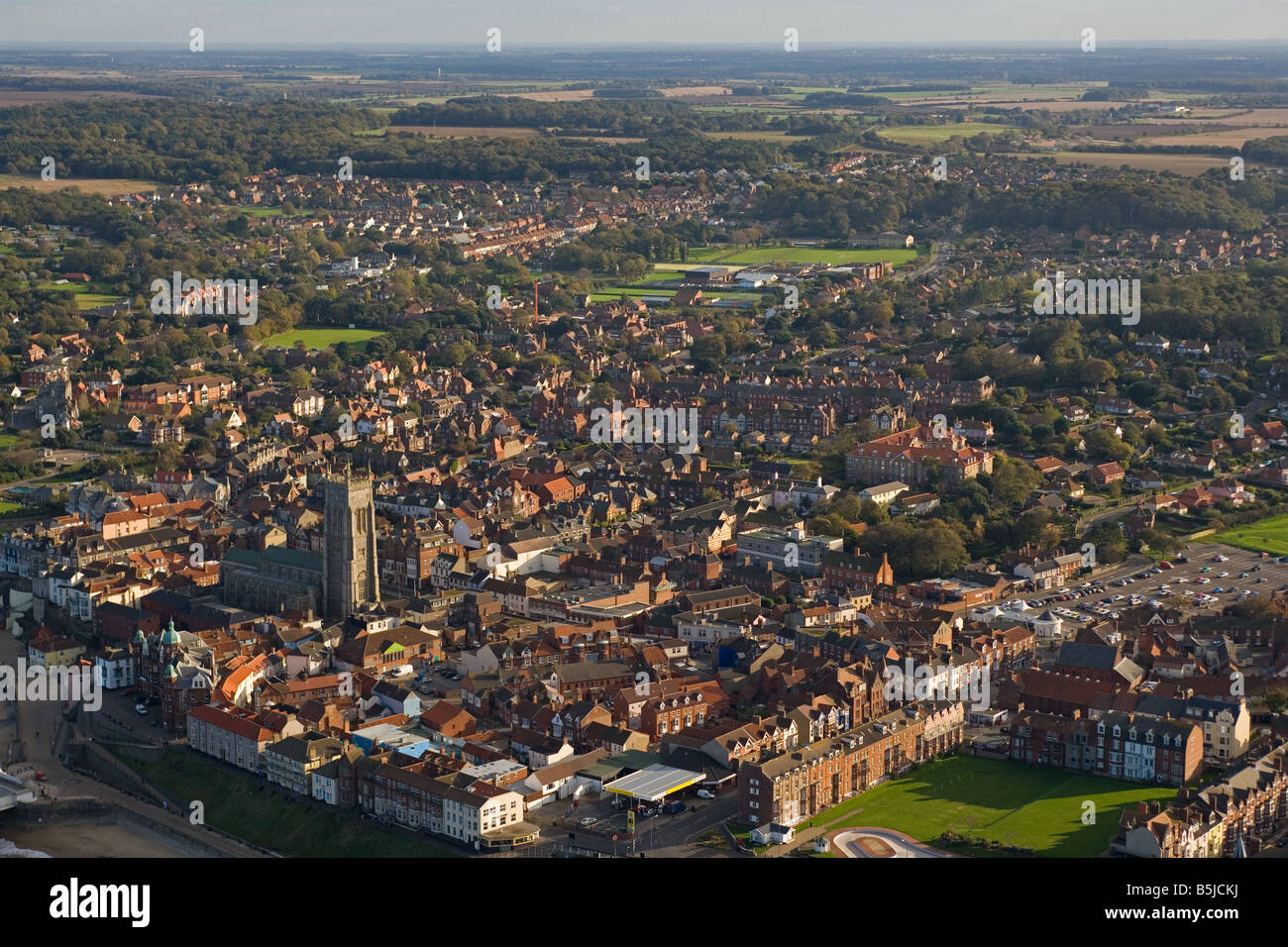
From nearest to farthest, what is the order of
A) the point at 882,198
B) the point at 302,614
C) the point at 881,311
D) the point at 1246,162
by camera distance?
the point at 302,614 → the point at 881,311 → the point at 882,198 → the point at 1246,162

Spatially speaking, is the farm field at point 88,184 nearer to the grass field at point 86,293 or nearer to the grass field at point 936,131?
the grass field at point 86,293

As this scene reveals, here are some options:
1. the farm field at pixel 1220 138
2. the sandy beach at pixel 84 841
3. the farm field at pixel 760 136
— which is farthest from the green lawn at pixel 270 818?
the farm field at pixel 760 136

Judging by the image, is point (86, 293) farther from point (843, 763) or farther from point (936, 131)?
point (936, 131)

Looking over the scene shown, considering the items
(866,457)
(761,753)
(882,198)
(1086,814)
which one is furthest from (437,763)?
(882,198)

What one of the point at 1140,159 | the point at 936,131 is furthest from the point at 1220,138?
the point at 936,131

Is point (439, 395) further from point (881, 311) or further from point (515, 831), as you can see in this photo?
point (515, 831)

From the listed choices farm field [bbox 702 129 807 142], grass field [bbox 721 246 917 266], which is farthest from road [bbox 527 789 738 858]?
farm field [bbox 702 129 807 142]
